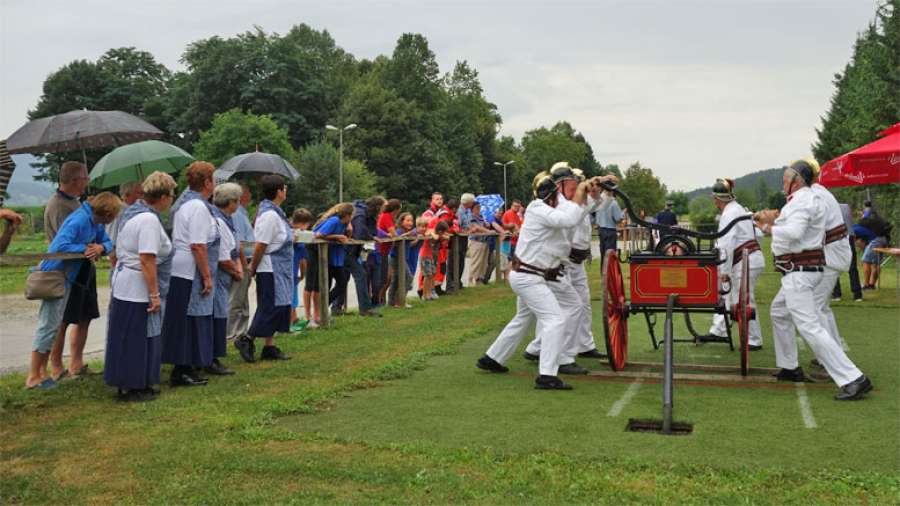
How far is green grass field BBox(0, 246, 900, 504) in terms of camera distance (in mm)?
4797

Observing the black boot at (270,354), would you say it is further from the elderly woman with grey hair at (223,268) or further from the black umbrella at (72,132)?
the black umbrella at (72,132)

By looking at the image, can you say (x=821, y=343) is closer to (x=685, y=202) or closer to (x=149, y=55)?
(x=149, y=55)

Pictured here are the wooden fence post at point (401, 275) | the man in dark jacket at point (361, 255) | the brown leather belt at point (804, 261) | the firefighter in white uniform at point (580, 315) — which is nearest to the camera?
the brown leather belt at point (804, 261)

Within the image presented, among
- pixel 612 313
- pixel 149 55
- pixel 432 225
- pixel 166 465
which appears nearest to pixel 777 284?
pixel 432 225

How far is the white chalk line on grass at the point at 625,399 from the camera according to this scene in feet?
22.2

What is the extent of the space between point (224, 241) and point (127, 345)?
5.61ft

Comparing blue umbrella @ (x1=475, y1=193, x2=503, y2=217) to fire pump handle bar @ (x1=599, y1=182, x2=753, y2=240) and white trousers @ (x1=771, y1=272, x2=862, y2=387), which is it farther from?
white trousers @ (x1=771, y1=272, x2=862, y2=387)

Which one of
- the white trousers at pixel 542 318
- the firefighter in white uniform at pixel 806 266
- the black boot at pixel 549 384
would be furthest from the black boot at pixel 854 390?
the white trousers at pixel 542 318

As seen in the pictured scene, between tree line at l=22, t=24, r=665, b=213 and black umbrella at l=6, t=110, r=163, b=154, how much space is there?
147ft

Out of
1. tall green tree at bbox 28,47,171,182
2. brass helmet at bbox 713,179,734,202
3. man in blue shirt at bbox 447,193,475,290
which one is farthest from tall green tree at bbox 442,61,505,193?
brass helmet at bbox 713,179,734,202

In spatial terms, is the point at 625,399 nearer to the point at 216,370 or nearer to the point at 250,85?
the point at 216,370

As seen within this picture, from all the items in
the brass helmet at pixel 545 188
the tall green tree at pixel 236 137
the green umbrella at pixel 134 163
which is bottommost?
the brass helmet at pixel 545 188

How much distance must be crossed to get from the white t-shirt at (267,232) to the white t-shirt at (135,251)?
2.35 metres

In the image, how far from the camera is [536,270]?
7977mm
